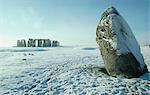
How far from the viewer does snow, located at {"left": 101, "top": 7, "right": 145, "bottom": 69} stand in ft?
35.9

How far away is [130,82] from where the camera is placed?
9.53 metres

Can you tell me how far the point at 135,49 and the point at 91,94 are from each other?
14.7ft

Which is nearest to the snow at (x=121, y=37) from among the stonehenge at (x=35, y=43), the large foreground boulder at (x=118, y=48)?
the large foreground boulder at (x=118, y=48)

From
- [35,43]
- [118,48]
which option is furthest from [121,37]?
[35,43]

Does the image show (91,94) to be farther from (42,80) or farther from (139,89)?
(42,80)

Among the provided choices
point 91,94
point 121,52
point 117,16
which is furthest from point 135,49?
point 91,94

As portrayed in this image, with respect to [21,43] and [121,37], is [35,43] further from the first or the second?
[121,37]

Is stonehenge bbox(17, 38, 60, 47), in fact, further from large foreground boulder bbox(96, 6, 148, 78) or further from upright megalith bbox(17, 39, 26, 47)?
large foreground boulder bbox(96, 6, 148, 78)

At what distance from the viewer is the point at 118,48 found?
428 inches

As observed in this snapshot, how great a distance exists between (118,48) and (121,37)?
27.7 inches

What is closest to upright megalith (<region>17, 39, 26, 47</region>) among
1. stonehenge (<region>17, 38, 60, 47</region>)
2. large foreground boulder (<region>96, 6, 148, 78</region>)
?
stonehenge (<region>17, 38, 60, 47</region>)

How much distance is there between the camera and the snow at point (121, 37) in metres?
11.0

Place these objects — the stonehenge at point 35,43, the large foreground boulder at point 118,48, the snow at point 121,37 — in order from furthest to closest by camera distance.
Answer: the stonehenge at point 35,43, the snow at point 121,37, the large foreground boulder at point 118,48

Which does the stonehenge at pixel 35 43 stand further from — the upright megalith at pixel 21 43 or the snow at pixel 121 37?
the snow at pixel 121 37
